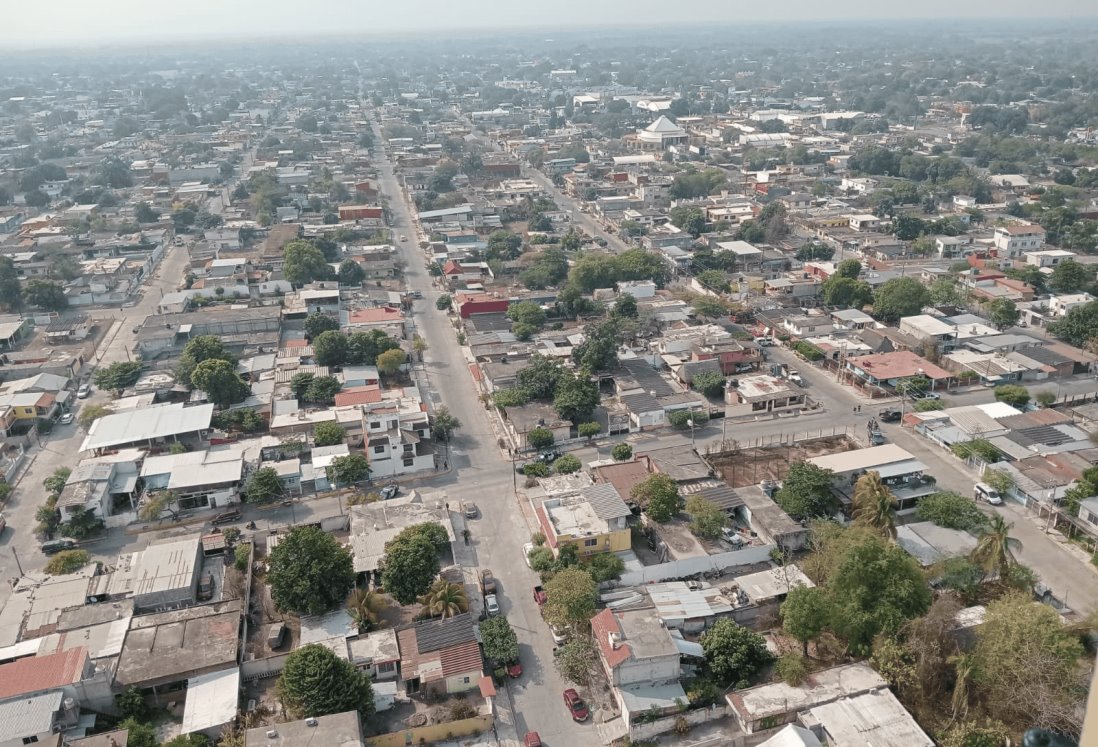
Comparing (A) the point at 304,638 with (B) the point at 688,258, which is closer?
(A) the point at 304,638

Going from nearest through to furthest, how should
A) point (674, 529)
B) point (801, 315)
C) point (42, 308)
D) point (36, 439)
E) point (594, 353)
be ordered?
point (674, 529)
point (36, 439)
point (594, 353)
point (801, 315)
point (42, 308)

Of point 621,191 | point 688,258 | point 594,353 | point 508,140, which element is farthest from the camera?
point 508,140

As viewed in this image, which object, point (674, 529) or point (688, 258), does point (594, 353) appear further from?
point (688, 258)

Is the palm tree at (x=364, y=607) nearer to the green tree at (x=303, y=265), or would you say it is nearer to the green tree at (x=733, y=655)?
the green tree at (x=733, y=655)

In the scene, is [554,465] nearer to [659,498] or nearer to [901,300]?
[659,498]

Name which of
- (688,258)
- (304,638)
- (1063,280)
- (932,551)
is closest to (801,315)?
(688,258)

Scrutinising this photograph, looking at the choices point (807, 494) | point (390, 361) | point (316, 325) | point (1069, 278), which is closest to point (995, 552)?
point (807, 494)

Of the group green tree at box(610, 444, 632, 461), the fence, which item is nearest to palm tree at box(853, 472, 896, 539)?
the fence
